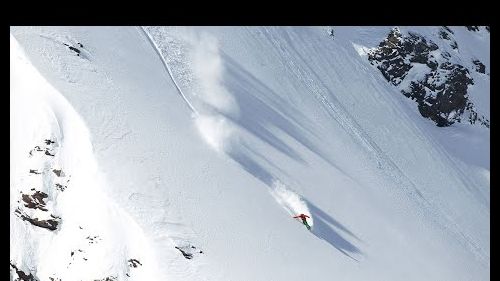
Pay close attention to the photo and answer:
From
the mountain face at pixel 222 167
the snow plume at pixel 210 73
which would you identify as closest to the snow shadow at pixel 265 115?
the mountain face at pixel 222 167

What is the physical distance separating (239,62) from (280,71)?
6.81 feet

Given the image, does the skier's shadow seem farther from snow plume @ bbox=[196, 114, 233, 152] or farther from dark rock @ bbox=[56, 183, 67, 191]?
dark rock @ bbox=[56, 183, 67, 191]

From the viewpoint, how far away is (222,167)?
21500 mm

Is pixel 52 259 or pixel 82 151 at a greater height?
pixel 82 151

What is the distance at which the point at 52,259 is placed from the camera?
18219 mm

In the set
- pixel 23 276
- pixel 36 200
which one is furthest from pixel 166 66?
pixel 23 276

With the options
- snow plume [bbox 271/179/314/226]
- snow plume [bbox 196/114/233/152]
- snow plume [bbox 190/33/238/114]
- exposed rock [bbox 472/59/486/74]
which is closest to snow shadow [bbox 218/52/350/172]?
snow plume [bbox 190/33/238/114]

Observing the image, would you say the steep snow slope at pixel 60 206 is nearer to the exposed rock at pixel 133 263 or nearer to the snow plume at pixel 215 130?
the exposed rock at pixel 133 263

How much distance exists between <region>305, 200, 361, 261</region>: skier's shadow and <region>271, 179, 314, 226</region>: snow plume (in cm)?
29

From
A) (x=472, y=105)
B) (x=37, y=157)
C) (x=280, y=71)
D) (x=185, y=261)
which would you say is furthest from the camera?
(x=472, y=105)

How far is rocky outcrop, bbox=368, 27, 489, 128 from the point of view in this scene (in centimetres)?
3544

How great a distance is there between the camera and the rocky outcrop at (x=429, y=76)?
116ft

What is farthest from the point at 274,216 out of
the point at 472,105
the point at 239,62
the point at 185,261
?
the point at 472,105

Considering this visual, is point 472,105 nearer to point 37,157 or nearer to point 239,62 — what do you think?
point 239,62
